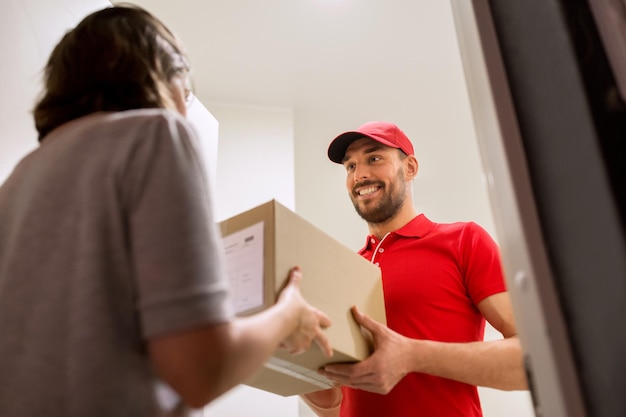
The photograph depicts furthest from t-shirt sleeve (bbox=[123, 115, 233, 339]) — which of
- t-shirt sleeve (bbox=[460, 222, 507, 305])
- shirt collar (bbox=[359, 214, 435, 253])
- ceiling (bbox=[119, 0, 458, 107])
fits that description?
ceiling (bbox=[119, 0, 458, 107])

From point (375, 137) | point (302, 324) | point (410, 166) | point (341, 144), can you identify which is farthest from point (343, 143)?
point (302, 324)

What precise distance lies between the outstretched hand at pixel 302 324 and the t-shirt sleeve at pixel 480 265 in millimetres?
553

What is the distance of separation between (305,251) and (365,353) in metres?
0.25

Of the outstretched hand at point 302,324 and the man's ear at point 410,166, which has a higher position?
the man's ear at point 410,166

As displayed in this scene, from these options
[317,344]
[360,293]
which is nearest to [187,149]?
[317,344]

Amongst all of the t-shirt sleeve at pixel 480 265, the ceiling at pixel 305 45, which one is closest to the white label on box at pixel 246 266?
the t-shirt sleeve at pixel 480 265

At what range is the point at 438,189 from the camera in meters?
3.18

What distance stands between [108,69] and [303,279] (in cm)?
44

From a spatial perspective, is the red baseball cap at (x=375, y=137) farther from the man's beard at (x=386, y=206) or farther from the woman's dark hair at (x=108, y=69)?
the woman's dark hair at (x=108, y=69)

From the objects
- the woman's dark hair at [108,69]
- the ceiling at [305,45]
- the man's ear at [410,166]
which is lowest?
the woman's dark hair at [108,69]

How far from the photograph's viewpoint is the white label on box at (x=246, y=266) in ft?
2.83

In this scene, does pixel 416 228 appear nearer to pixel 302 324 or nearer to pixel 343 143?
pixel 343 143

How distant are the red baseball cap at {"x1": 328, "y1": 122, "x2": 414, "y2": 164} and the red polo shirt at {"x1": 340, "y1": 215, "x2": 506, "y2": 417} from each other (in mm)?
371

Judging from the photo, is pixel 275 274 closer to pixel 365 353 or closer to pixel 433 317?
pixel 365 353
